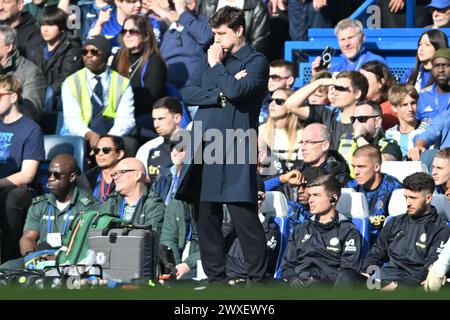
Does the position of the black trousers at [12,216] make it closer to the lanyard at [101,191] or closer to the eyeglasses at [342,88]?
the lanyard at [101,191]

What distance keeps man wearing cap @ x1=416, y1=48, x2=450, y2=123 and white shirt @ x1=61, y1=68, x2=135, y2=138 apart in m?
3.09

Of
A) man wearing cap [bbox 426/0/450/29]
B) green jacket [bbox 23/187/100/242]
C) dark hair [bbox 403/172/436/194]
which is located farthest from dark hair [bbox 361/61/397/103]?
green jacket [bbox 23/187/100/242]

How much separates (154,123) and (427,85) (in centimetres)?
278

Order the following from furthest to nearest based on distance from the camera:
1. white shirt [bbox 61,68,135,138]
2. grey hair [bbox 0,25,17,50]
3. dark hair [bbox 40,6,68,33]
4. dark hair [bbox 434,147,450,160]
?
dark hair [bbox 40,6,68,33] → grey hair [bbox 0,25,17,50] → white shirt [bbox 61,68,135,138] → dark hair [bbox 434,147,450,160]

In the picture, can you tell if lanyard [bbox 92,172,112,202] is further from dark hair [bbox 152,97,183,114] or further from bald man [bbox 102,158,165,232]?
dark hair [bbox 152,97,183,114]

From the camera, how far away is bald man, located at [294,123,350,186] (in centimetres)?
1193

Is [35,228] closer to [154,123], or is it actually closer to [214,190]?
[154,123]

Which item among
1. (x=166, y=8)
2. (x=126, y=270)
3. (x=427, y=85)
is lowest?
(x=126, y=270)

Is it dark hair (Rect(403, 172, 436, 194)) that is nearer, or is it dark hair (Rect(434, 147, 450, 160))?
dark hair (Rect(403, 172, 436, 194))

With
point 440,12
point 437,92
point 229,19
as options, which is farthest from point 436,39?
point 229,19
